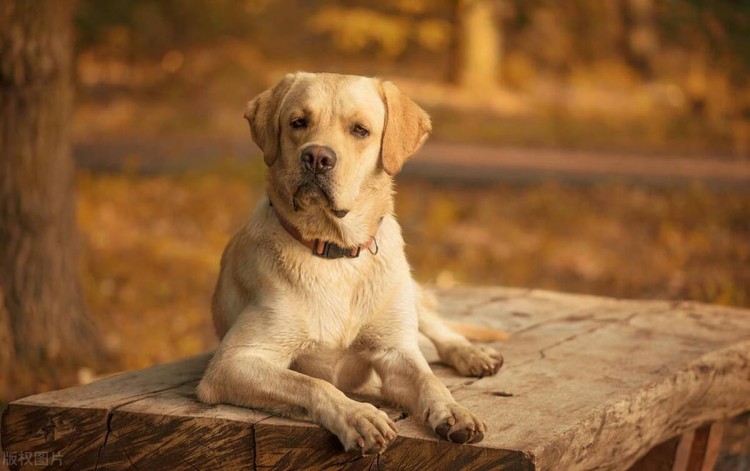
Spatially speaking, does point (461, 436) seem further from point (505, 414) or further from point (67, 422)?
point (67, 422)

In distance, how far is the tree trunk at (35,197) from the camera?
5.81 m

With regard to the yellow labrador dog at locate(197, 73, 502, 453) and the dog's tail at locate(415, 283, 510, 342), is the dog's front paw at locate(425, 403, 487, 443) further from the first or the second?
the dog's tail at locate(415, 283, 510, 342)

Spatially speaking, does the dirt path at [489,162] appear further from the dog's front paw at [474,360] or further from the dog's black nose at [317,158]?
the dog's black nose at [317,158]

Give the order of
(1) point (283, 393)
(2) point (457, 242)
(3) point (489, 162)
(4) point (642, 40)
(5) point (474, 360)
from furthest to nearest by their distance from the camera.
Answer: (4) point (642, 40) < (3) point (489, 162) < (2) point (457, 242) < (5) point (474, 360) < (1) point (283, 393)

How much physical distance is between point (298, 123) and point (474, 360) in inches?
48.4

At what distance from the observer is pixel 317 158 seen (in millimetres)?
3477

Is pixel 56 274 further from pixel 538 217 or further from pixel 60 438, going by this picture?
pixel 538 217

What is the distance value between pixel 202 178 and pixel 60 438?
31.4 feet

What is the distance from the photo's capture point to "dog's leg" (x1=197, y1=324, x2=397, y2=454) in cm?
309

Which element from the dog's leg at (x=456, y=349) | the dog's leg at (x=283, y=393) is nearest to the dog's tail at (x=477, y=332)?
the dog's leg at (x=456, y=349)

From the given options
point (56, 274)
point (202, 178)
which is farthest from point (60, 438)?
point (202, 178)

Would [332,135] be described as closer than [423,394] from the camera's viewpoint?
No

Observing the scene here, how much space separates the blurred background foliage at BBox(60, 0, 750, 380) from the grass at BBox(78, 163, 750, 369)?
0.10 feet

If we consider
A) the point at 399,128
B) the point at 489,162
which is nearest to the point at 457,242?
the point at 489,162
